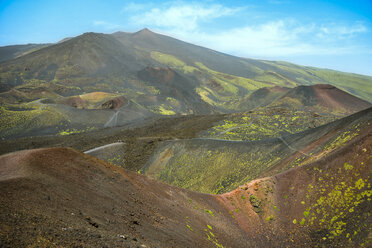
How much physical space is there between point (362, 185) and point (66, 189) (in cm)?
1784

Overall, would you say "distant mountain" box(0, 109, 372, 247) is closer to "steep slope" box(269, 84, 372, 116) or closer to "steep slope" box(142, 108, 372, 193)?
"steep slope" box(142, 108, 372, 193)

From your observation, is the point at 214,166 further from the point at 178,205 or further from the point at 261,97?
the point at 261,97

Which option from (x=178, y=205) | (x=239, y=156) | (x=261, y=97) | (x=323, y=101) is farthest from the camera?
(x=261, y=97)

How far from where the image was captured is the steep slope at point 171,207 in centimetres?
836

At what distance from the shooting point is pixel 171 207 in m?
16.0

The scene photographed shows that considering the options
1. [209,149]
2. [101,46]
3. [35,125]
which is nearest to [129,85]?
[101,46]

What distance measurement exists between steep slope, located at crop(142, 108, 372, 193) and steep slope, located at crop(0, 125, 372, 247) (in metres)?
3.46

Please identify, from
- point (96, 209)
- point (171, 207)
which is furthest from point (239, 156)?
point (96, 209)

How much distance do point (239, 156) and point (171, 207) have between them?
18.3 metres

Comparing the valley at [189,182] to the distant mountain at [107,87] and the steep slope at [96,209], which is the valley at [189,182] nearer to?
the steep slope at [96,209]

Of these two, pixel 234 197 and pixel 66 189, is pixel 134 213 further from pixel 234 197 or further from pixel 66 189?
pixel 234 197

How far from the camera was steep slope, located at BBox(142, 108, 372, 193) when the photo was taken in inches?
947

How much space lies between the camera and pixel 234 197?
21.1 m

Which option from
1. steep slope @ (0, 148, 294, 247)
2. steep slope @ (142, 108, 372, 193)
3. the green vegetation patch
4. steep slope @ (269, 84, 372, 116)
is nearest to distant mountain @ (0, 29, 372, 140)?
steep slope @ (269, 84, 372, 116)
